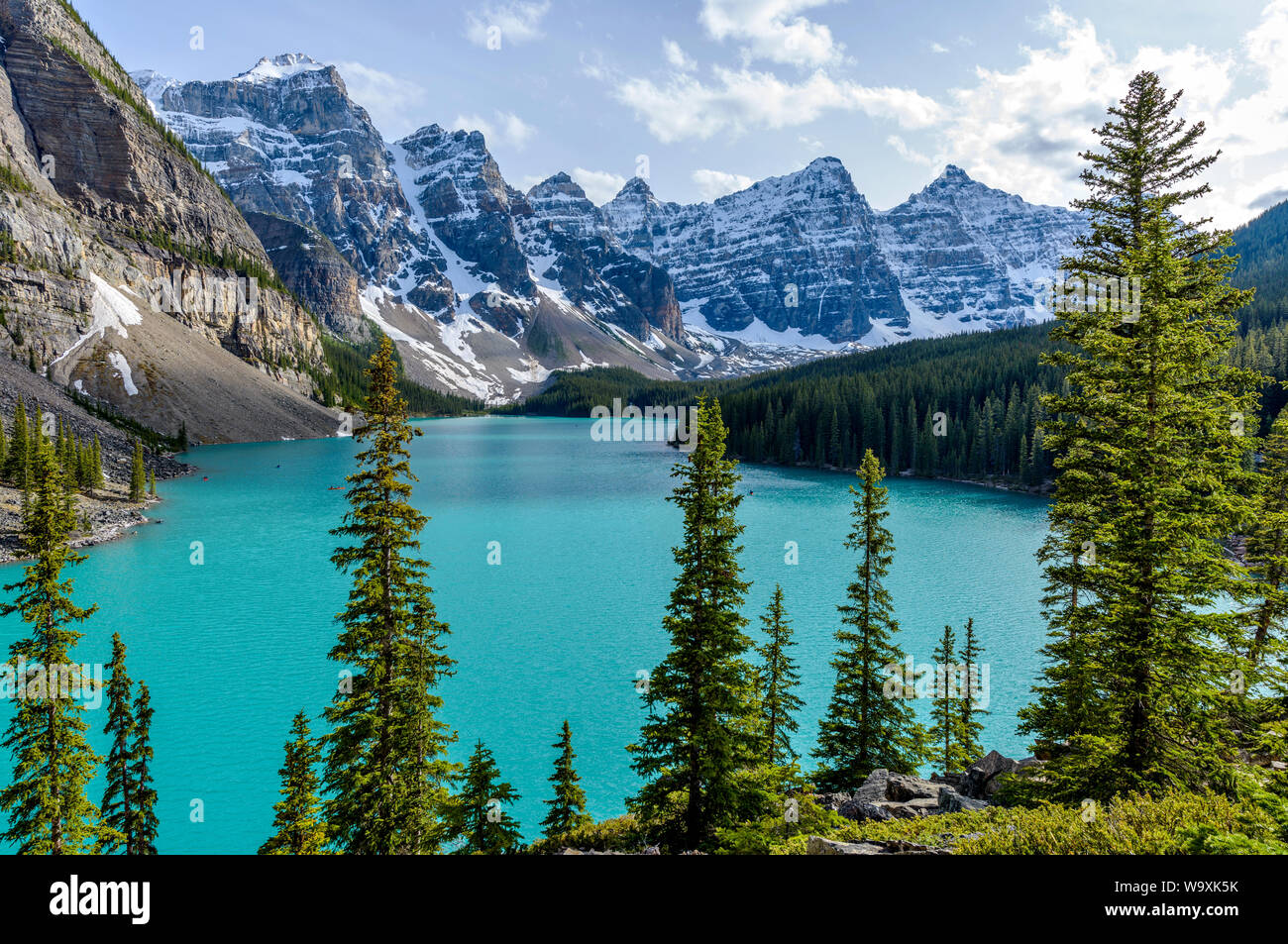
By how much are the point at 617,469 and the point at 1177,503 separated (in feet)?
336

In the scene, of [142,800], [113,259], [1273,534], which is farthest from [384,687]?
[113,259]

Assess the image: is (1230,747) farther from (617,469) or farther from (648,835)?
(617,469)

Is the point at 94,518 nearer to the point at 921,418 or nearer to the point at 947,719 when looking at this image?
the point at 947,719

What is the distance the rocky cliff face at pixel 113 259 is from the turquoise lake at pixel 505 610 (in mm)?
57473

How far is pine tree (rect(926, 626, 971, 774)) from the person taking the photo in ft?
76.0

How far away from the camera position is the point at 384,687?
15.6m

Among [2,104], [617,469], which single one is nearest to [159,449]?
[617,469]

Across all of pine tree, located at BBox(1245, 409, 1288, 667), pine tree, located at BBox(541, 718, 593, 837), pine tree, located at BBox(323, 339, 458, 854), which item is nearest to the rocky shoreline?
pine tree, located at BBox(323, 339, 458, 854)

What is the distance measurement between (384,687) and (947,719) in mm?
21345

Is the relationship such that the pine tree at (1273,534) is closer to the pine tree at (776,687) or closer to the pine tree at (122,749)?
the pine tree at (776,687)

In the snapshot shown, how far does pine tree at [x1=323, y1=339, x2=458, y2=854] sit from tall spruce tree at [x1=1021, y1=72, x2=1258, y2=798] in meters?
14.6

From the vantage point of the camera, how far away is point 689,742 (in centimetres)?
1538

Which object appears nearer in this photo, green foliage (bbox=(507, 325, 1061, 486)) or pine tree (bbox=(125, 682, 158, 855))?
pine tree (bbox=(125, 682, 158, 855))

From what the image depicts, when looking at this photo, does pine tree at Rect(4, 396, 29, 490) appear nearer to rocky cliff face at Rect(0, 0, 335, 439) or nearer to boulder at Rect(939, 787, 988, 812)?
rocky cliff face at Rect(0, 0, 335, 439)
